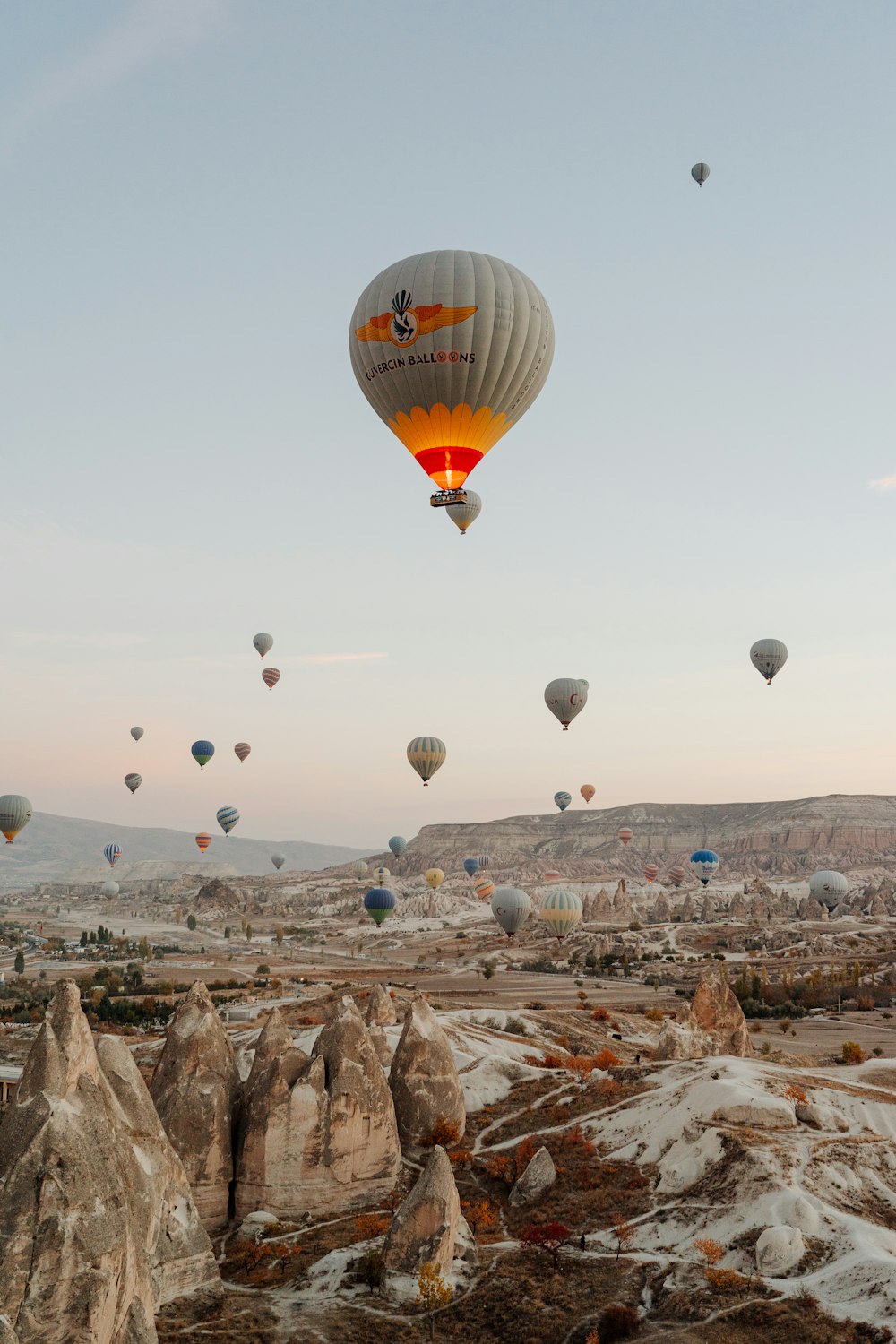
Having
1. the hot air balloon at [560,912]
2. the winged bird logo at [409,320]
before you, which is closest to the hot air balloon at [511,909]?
the hot air balloon at [560,912]

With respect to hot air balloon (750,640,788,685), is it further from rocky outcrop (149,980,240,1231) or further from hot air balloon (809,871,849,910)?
rocky outcrop (149,980,240,1231)

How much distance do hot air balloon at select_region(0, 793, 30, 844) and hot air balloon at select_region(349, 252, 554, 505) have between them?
7015 centimetres

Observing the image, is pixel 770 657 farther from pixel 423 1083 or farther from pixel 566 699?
pixel 423 1083

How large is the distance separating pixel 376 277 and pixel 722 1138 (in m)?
31.2

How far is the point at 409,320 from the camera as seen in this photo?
38375 mm

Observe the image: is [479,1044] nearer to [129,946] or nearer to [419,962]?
[419,962]

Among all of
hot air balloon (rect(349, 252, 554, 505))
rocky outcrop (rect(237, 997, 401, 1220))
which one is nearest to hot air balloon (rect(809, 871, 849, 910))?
hot air balloon (rect(349, 252, 554, 505))

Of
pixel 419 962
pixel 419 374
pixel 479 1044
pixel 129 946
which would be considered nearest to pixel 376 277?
pixel 419 374

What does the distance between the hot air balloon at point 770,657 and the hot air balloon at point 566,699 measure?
733 inches

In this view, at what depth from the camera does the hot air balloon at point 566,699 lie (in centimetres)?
7481

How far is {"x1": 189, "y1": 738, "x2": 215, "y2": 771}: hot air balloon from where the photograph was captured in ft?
373

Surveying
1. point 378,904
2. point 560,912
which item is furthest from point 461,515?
point 378,904

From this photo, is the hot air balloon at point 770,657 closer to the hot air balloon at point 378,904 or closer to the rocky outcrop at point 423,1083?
the hot air balloon at point 378,904

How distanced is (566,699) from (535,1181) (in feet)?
161
